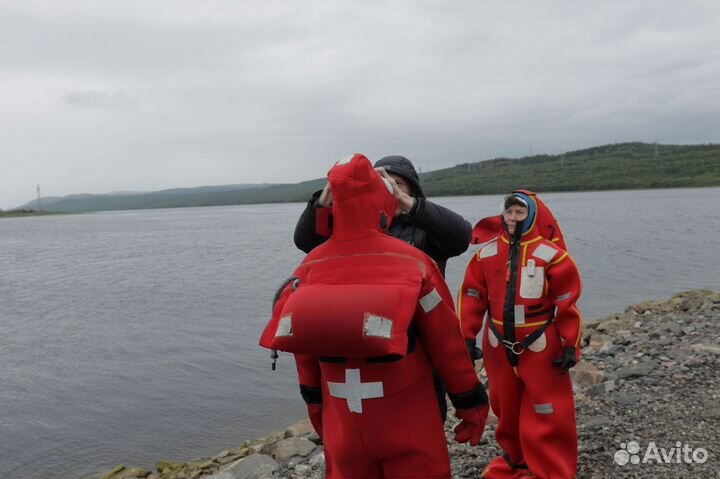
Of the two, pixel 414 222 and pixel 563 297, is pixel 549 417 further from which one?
pixel 414 222

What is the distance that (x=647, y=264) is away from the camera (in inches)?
1078

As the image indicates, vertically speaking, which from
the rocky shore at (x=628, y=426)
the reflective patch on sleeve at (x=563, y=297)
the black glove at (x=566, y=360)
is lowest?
the rocky shore at (x=628, y=426)

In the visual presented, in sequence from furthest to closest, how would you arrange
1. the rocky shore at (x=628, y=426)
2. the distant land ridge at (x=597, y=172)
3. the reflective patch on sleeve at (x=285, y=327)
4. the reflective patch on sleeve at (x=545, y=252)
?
the distant land ridge at (x=597, y=172)
the rocky shore at (x=628, y=426)
the reflective patch on sleeve at (x=545, y=252)
the reflective patch on sleeve at (x=285, y=327)

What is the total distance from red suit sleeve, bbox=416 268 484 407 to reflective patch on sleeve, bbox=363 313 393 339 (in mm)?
379

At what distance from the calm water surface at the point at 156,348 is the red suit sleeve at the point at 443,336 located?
25.2 ft

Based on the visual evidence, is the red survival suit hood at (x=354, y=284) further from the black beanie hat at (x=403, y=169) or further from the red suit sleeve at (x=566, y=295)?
the red suit sleeve at (x=566, y=295)

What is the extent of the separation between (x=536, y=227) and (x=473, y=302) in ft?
2.67

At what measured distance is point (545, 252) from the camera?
4.81 m

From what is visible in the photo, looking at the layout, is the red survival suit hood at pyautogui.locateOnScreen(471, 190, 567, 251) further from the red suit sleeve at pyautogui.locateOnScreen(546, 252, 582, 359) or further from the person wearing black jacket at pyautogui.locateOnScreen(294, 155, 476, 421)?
the person wearing black jacket at pyautogui.locateOnScreen(294, 155, 476, 421)

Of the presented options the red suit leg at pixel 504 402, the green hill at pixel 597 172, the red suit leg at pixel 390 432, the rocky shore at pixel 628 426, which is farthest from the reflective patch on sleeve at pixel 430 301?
the green hill at pixel 597 172

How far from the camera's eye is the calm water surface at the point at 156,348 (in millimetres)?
10398

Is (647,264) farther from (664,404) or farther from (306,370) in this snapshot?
(306,370)

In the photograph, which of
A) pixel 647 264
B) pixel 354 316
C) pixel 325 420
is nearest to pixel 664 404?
pixel 325 420

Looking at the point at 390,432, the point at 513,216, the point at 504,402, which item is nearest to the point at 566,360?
the point at 504,402
